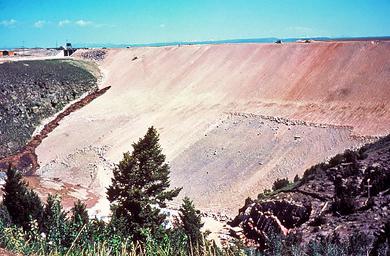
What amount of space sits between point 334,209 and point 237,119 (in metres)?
23.9

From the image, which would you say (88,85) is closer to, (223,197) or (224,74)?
(224,74)

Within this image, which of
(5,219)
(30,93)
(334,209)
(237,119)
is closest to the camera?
(5,219)

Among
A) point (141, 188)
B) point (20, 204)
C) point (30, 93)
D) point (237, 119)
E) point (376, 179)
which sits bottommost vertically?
point (20, 204)

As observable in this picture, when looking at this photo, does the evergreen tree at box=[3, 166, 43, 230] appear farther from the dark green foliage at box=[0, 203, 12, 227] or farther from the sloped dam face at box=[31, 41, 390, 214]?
the sloped dam face at box=[31, 41, 390, 214]

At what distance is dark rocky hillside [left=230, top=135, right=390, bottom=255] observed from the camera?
12945 mm

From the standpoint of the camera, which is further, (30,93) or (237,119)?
(30,93)

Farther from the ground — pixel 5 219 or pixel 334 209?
pixel 5 219

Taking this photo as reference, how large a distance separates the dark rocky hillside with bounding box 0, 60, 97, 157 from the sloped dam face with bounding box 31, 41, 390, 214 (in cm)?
283

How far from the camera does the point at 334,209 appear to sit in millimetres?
14961

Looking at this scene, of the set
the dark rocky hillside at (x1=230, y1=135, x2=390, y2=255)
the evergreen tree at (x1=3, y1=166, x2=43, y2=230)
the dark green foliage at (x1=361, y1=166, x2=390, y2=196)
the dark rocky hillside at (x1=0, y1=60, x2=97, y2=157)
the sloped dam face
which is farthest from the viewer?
the dark rocky hillside at (x1=0, y1=60, x2=97, y2=157)

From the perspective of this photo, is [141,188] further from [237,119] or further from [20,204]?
[237,119]

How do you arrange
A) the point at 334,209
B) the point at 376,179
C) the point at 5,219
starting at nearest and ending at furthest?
the point at 5,219, the point at 334,209, the point at 376,179

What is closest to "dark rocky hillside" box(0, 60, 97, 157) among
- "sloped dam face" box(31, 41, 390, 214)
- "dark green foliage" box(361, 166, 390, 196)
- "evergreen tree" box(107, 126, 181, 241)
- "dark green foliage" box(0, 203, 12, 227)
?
"sloped dam face" box(31, 41, 390, 214)

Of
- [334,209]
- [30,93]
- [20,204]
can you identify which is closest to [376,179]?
[334,209]
